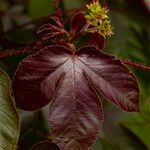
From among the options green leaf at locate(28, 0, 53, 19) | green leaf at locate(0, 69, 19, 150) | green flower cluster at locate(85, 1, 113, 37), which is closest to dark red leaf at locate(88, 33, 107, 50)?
green flower cluster at locate(85, 1, 113, 37)

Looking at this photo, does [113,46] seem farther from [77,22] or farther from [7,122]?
[7,122]

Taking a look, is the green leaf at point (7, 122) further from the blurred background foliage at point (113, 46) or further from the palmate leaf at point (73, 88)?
the blurred background foliage at point (113, 46)

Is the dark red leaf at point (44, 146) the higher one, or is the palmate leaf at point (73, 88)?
the palmate leaf at point (73, 88)

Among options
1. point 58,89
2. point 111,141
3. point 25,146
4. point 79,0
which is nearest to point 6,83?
point 58,89

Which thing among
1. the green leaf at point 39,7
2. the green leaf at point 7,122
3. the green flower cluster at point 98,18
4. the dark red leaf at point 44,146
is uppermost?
the green flower cluster at point 98,18

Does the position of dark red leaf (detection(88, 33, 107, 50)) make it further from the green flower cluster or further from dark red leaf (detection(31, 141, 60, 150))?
dark red leaf (detection(31, 141, 60, 150))

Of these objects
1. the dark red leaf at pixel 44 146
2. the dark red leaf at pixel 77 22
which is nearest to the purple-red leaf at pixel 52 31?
the dark red leaf at pixel 77 22

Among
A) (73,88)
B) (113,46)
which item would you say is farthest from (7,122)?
(113,46)
